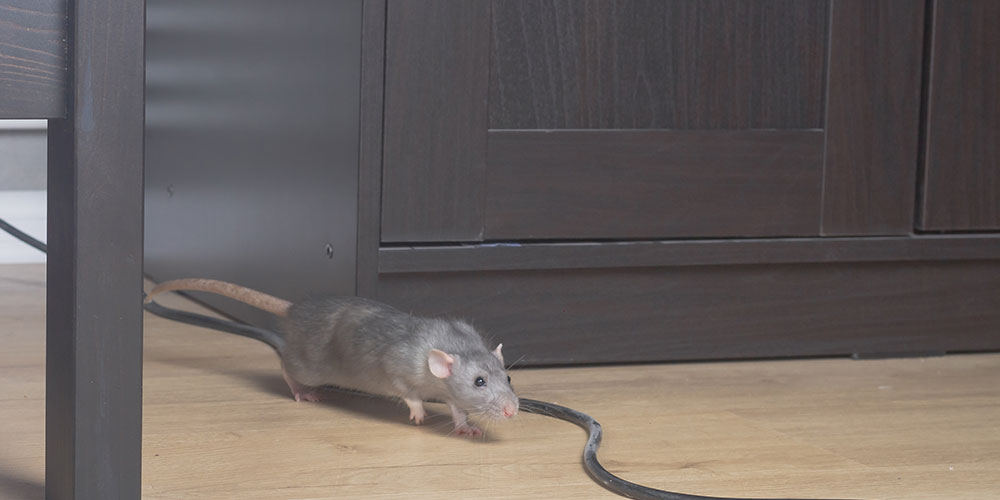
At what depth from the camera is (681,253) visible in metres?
1.61

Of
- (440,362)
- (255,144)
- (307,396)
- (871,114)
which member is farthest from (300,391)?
(871,114)

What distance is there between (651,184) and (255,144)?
22.9 inches

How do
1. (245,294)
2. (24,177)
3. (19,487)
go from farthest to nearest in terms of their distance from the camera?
(24,177) → (245,294) → (19,487)

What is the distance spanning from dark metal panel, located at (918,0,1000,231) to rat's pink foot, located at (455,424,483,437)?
77 centimetres

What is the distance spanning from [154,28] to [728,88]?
103cm

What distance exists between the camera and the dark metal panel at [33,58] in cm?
83

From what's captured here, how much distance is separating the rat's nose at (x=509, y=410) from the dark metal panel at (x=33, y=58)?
563 millimetres

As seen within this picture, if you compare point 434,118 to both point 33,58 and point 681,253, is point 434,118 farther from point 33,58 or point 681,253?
point 33,58

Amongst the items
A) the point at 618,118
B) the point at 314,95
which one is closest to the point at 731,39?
the point at 618,118

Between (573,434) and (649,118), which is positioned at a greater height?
(649,118)

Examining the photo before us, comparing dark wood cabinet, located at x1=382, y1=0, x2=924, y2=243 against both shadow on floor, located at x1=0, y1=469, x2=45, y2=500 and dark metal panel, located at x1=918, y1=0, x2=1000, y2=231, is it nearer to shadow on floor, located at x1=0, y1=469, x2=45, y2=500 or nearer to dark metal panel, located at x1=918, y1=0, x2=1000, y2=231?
dark metal panel, located at x1=918, y1=0, x2=1000, y2=231

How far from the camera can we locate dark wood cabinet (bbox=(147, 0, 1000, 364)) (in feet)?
4.94

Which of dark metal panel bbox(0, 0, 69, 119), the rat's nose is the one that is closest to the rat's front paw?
the rat's nose

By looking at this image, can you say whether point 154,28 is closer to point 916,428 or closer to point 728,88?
point 728,88
